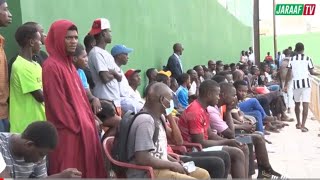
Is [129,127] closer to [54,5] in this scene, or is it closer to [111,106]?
[111,106]

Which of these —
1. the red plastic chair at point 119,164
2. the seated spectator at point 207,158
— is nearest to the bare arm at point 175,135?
the seated spectator at point 207,158

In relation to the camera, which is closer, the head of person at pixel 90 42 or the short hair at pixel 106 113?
the short hair at pixel 106 113

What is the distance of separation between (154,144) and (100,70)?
172cm

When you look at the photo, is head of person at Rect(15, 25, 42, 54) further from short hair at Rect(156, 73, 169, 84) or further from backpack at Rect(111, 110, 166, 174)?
short hair at Rect(156, 73, 169, 84)

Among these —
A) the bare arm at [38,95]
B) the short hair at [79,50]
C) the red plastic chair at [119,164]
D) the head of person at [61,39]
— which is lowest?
the red plastic chair at [119,164]

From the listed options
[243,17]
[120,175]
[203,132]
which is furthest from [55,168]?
[243,17]

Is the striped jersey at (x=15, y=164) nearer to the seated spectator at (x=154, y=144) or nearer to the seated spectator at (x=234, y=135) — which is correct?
the seated spectator at (x=154, y=144)

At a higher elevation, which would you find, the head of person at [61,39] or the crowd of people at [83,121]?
the head of person at [61,39]

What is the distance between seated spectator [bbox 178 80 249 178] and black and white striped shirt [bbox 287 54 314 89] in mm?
6182

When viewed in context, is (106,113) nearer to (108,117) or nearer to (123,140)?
(108,117)

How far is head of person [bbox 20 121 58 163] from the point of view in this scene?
334cm

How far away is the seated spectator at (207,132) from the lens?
5246mm

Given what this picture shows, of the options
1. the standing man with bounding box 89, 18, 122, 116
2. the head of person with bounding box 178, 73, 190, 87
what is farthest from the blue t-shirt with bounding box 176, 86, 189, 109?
the standing man with bounding box 89, 18, 122, 116

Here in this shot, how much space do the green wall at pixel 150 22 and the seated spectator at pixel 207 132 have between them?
181 centimetres
